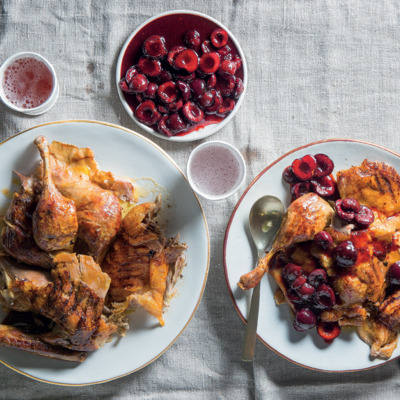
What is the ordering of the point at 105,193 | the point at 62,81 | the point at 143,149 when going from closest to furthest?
the point at 105,193, the point at 143,149, the point at 62,81

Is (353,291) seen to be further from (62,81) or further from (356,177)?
(62,81)

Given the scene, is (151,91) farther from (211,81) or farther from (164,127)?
(211,81)

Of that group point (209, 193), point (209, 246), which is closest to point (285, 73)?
point (209, 193)

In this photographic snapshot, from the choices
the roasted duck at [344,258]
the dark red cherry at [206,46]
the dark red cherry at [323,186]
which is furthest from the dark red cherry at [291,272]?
the dark red cherry at [206,46]

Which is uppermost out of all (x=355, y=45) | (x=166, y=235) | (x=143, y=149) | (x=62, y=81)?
(x=355, y=45)

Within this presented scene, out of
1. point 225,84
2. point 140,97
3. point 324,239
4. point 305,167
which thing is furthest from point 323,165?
point 140,97

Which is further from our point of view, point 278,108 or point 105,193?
point 278,108
